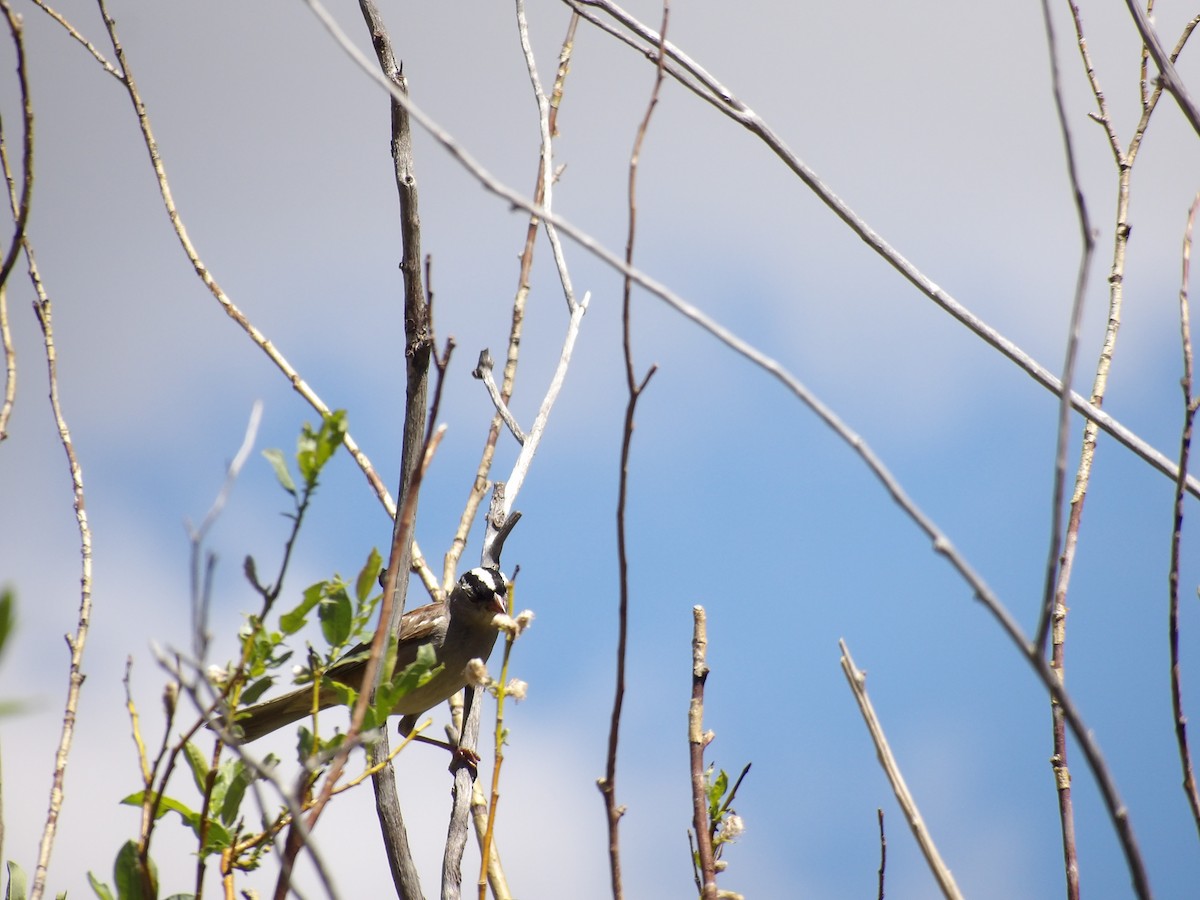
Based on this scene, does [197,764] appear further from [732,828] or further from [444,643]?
[444,643]

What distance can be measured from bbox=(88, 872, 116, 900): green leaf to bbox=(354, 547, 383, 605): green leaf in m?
0.50

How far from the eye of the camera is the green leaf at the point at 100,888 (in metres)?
1.39

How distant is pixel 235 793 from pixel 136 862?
16 centimetres

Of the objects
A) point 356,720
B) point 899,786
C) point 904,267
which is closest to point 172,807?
point 356,720

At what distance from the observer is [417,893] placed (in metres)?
2.31

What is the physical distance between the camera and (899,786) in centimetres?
133

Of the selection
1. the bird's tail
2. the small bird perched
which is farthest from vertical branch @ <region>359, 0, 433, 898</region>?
the small bird perched

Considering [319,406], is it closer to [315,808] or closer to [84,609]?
[84,609]

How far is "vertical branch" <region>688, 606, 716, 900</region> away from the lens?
1.48 metres

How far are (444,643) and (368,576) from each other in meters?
3.82

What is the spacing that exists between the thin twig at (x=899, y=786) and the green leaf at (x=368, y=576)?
633 mm

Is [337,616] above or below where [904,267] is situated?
below

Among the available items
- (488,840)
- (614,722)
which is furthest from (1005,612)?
(488,840)

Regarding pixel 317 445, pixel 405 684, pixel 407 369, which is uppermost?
pixel 407 369
